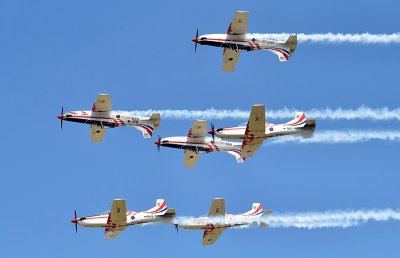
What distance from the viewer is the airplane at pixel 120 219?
346 ft

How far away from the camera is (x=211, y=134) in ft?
341

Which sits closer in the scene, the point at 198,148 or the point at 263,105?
the point at 263,105

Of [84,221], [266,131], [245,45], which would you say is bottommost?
[84,221]

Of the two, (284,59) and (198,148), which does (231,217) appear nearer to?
(198,148)

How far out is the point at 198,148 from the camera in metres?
109

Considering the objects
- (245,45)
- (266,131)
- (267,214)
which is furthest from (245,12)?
(267,214)

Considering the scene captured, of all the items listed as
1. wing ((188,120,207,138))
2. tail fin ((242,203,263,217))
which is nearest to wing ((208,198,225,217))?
tail fin ((242,203,263,217))

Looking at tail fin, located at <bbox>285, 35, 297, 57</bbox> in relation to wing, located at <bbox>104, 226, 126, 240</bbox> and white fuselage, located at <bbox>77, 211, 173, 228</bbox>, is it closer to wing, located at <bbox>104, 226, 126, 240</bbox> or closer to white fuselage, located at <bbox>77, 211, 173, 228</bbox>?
white fuselage, located at <bbox>77, 211, 173, 228</bbox>

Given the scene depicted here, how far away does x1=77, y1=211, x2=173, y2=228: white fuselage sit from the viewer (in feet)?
350

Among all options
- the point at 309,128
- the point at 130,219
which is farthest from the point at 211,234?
the point at 309,128

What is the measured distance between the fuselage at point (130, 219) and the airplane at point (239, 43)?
47.1 feet

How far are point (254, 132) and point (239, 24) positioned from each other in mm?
9825

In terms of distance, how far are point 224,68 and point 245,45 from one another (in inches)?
116

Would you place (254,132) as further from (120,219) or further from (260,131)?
(120,219)
